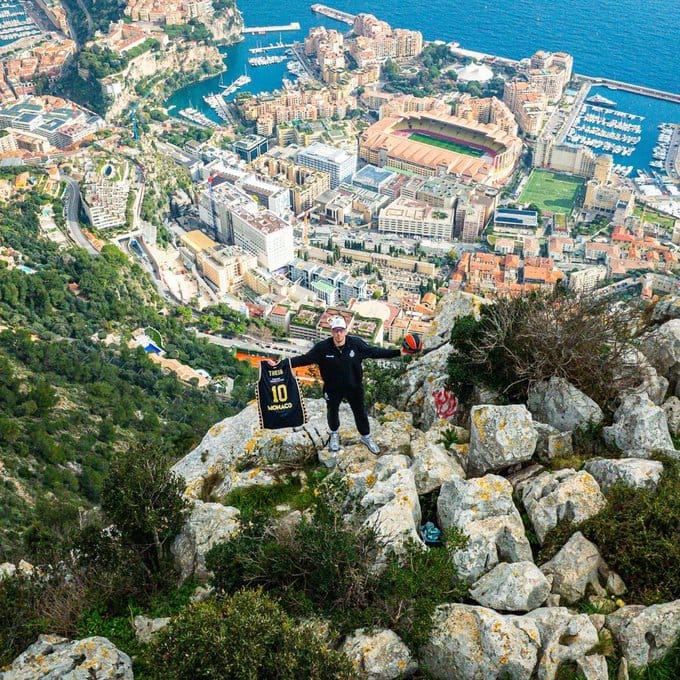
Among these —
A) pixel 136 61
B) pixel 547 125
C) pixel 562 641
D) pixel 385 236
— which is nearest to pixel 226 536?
pixel 562 641

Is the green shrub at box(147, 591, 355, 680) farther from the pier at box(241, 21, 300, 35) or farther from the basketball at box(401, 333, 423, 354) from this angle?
the pier at box(241, 21, 300, 35)

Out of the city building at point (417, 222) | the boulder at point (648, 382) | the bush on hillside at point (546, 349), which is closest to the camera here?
the bush on hillside at point (546, 349)

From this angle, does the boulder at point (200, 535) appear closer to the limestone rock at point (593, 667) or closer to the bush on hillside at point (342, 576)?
the bush on hillside at point (342, 576)

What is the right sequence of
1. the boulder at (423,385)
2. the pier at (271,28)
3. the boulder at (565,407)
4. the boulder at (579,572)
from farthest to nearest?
the pier at (271,28) → the boulder at (423,385) → the boulder at (565,407) → the boulder at (579,572)

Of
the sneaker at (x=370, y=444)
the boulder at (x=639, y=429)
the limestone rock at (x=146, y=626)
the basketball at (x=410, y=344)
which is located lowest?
the limestone rock at (x=146, y=626)

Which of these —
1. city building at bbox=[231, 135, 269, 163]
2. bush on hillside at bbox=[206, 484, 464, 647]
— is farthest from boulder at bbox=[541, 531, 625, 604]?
city building at bbox=[231, 135, 269, 163]

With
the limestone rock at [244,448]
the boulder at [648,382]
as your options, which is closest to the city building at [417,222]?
the limestone rock at [244,448]
